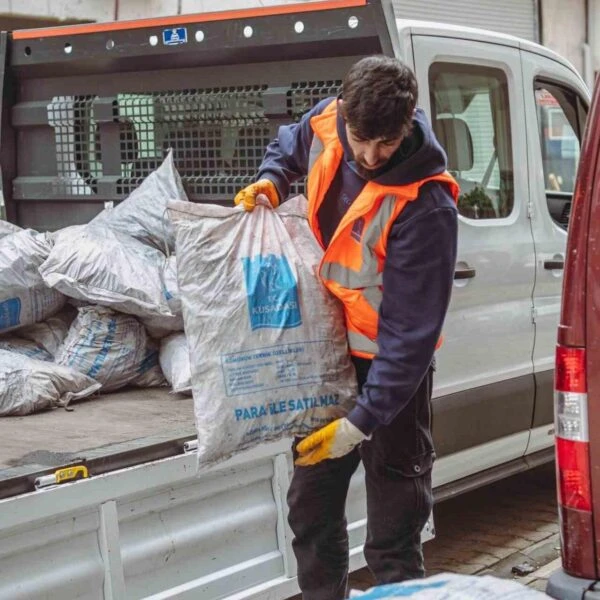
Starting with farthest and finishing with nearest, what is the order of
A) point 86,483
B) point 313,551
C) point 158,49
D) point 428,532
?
point 158,49
point 428,532
point 313,551
point 86,483

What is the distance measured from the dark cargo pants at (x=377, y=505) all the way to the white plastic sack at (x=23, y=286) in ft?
5.06

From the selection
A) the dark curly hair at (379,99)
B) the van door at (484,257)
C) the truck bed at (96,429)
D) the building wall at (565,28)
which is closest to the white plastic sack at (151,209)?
the truck bed at (96,429)

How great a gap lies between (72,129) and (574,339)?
2.88 meters

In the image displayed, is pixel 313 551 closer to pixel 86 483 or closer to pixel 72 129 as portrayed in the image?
pixel 86 483

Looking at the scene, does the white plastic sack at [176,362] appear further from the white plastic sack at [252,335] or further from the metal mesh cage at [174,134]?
the white plastic sack at [252,335]

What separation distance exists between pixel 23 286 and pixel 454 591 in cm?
303

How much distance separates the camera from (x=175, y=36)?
4.74 meters

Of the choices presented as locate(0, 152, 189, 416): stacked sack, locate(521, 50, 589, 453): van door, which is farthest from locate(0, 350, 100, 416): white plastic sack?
locate(521, 50, 589, 453): van door

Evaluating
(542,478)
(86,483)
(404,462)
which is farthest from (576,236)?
(542,478)

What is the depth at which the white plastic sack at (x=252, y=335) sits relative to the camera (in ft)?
10.1

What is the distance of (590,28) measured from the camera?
57.5ft

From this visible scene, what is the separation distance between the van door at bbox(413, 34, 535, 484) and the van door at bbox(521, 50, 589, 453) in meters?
0.07

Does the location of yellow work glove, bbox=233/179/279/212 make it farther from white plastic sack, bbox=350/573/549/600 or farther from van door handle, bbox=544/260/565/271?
van door handle, bbox=544/260/565/271

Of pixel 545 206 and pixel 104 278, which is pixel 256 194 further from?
pixel 545 206
